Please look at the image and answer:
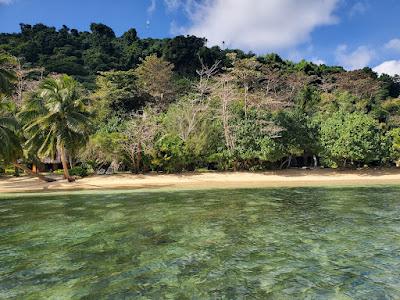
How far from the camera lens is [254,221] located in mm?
14102

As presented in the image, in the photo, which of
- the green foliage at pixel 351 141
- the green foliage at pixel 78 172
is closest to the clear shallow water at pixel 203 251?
the green foliage at pixel 351 141

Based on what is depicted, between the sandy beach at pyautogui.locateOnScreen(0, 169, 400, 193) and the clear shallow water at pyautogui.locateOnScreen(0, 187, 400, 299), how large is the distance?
9274 mm

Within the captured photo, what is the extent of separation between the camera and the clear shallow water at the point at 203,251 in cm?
743

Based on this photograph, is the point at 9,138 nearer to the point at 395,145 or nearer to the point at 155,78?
the point at 155,78

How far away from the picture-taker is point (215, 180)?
1200 inches

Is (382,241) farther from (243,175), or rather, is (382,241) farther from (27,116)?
(27,116)

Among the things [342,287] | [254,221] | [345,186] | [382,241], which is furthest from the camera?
[345,186]

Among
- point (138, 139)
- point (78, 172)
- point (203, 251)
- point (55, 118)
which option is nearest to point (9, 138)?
point (55, 118)

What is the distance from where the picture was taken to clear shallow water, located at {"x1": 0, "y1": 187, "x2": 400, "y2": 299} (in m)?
7.43

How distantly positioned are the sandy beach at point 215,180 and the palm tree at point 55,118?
9.66ft

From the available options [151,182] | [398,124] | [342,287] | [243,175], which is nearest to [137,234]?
[342,287]

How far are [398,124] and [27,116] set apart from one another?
41091mm

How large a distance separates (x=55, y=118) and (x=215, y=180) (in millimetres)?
12438

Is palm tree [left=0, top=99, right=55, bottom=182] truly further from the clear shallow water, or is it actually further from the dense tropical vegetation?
the clear shallow water
